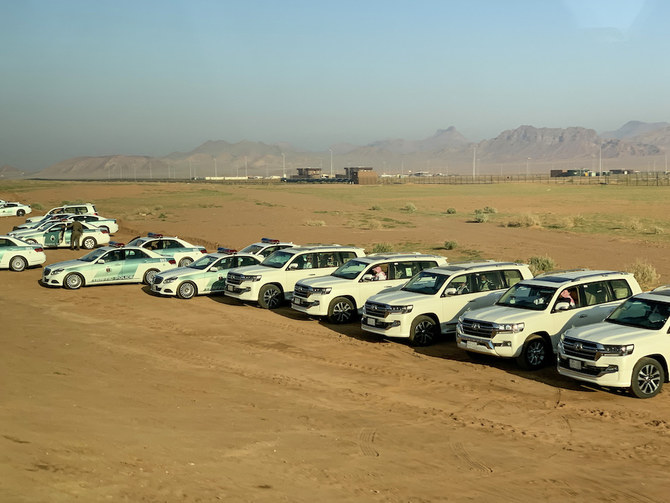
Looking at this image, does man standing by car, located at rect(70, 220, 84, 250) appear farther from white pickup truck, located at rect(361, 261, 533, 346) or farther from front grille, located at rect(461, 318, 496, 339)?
front grille, located at rect(461, 318, 496, 339)

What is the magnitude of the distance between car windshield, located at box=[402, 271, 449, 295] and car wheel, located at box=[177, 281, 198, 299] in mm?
7801

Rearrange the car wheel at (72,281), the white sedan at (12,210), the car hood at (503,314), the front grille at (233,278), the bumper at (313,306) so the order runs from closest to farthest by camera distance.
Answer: the car hood at (503,314) < the bumper at (313,306) < the front grille at (233,278) < the car wheel at (72,281) < the white sedan at (12,210)

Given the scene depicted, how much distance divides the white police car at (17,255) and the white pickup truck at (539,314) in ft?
63.6

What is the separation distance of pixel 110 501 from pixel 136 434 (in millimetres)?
2197

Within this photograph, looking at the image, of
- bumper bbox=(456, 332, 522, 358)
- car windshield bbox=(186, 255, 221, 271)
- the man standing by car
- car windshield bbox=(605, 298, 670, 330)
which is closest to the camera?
car windshield bbox=(605, 298, 670, 330)

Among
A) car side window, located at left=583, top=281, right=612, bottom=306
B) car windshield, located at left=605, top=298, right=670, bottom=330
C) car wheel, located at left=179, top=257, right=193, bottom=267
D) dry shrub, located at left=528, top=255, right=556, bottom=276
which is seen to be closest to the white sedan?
car wheel, located at left=179, top=257, right=193, bottom=267

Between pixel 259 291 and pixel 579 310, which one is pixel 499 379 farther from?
pixel 259 291

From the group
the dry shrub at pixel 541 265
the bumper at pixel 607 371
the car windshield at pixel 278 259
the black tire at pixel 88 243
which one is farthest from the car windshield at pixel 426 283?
the black tire at pixel 88 243

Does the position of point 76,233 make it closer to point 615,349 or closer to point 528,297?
point 528,297

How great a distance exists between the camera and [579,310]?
1436cm

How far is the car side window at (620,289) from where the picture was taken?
1474cm

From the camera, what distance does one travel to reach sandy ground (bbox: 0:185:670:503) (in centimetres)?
782

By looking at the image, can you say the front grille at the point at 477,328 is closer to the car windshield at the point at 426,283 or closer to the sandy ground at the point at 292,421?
the sandy ground at the point at 292,421

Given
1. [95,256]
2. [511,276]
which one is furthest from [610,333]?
[95,256]
